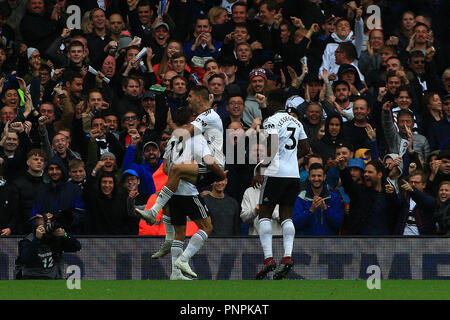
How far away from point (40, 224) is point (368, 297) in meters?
4.51

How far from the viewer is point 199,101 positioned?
1283 centimetres

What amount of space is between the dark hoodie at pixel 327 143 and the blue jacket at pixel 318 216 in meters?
1.54

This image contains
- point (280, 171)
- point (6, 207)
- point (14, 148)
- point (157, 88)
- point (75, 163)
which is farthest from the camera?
point (157, 88)

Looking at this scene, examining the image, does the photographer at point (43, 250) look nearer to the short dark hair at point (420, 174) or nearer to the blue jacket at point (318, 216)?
the blue jacket at point (318, 216)

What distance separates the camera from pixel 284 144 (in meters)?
12.6

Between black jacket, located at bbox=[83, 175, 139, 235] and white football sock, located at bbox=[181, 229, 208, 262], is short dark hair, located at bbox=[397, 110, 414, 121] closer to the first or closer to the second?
black jacket, located at bbox=[83, 175, 139, 235]

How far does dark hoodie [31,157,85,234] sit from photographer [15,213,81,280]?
4.24 ft

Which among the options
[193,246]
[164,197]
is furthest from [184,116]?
[193,246]

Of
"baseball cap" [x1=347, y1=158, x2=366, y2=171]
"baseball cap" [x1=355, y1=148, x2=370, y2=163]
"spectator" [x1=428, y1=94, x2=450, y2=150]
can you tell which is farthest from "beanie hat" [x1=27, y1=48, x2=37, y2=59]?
"spectator" [x1=428, y1=94, x2=450, y2=150]

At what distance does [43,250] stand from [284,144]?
326cm

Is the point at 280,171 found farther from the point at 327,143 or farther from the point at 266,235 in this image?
the point at 327,143

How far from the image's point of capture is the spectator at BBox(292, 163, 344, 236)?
46.1 ft

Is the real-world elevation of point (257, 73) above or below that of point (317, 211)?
above

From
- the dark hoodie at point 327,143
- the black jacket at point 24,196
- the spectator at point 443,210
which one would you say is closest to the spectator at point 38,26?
the black jacket at point 24,196
